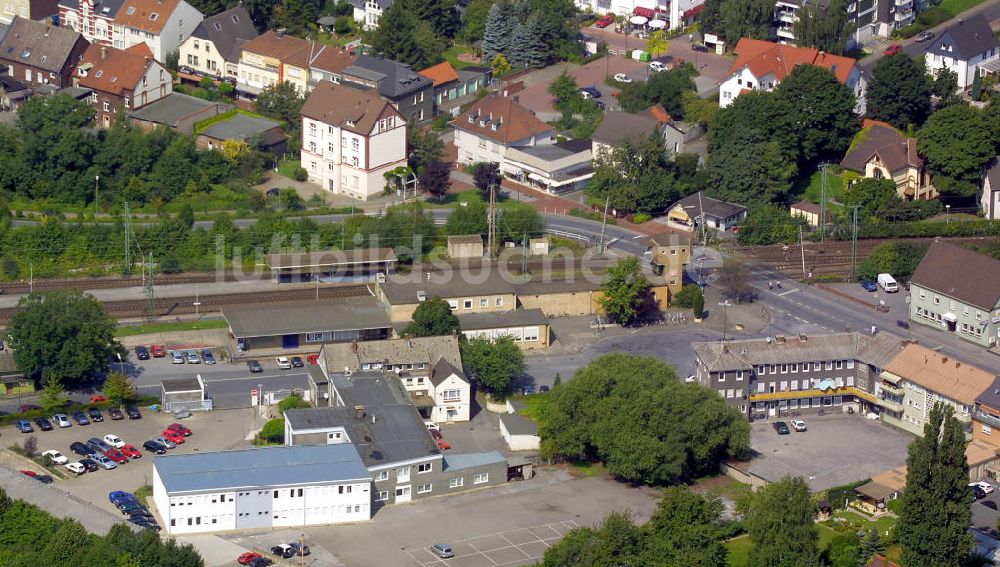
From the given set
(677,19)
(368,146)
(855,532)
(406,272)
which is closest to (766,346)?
(855,532)

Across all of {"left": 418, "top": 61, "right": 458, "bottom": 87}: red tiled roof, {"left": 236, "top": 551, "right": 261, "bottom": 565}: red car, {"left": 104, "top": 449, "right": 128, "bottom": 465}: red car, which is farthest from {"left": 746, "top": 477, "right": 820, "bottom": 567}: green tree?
{"left": 418, "top": 61, "right": 458, "bottom": 87}: red tiled roof

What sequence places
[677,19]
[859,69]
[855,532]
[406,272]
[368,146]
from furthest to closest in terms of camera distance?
[677,19] < [859,69] < [368,146] < [406,272] < [855,532]

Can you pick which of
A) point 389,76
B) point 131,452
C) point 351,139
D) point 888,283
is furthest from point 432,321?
point 389,76

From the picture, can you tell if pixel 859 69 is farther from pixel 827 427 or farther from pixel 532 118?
pixel 827 427

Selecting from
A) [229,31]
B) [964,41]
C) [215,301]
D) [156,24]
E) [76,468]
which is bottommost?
[76,468]

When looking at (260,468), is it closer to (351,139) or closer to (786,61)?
(351,139)

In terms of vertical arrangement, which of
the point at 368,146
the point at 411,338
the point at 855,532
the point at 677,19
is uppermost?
the point at 677,19

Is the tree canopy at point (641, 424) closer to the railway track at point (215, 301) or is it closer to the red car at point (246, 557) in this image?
the red car at point (246, 557)

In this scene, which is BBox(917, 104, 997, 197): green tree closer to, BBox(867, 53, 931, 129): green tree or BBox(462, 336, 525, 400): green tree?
BBox(867, 53, 931, 129): green tree
